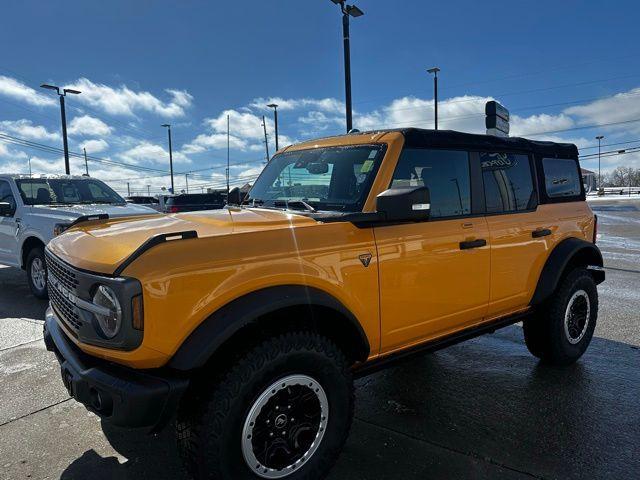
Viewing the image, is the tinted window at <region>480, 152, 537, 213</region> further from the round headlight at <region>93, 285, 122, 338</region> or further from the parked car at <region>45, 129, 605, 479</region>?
the round headlight at <region>93, 285, 122, 338</region>

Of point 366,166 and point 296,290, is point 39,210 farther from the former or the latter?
point 296,290

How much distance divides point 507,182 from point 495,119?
4.39 ft

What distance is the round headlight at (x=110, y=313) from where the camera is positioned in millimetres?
2125

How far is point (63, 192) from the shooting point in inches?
306

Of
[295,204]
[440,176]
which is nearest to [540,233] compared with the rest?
[440,176]

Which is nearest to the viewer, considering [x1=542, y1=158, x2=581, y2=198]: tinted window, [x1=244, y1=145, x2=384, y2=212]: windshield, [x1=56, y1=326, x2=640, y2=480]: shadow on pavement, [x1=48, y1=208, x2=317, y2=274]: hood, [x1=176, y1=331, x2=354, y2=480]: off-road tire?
[x1=176, y1=331, x2=354, y2=480]: off-road tire

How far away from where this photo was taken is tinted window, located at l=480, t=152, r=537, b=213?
3660mm

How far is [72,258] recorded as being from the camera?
8.26 feet

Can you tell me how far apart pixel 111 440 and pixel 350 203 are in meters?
2.19

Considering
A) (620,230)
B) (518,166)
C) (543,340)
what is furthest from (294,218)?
(620,230)

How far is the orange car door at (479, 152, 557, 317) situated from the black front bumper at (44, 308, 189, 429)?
2.43m

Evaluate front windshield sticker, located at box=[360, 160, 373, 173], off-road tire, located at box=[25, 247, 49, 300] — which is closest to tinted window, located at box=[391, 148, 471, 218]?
front windshield sticker, located at box=[360, 160, 373, 173]

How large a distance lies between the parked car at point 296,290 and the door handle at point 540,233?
0.05 feet

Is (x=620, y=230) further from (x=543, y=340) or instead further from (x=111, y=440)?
(x=111, y=440)
